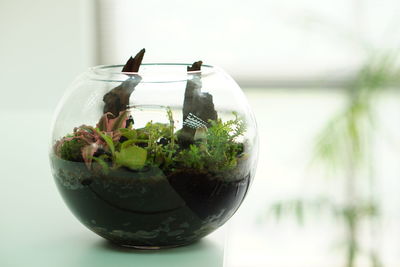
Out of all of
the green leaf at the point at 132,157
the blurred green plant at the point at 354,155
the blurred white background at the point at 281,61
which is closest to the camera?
the green leaf at the point at 132,157

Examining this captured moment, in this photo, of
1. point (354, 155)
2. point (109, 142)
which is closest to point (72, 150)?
point (109, 142)

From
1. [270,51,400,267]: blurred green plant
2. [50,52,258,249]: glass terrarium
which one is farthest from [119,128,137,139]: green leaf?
[270,51,400,267]: blurred green plant

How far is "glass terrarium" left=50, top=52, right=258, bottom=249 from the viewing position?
0.61m

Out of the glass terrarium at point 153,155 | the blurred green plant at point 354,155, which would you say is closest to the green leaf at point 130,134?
the glass terrarium at point 153,155

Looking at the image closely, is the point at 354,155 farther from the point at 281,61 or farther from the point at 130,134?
the point at 130,134

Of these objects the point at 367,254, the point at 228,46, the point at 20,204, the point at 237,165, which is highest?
the point at 228,46

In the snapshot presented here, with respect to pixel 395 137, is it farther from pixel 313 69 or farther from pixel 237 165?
pixel 237 165

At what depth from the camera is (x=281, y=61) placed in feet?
7.29

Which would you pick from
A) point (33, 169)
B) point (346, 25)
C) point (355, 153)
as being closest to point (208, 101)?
point (33, 169)

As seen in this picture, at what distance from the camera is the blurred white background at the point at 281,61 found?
218 cm

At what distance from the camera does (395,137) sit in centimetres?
221

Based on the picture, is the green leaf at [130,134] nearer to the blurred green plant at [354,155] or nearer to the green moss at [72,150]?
the green moss at [72,150]

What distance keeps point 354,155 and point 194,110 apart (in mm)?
1581

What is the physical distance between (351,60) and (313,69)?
0.54ft
